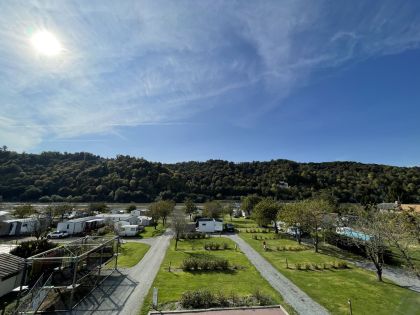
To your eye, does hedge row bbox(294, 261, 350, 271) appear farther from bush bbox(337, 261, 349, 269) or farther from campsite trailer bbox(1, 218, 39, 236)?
campsite trailer bbox(1, 218, 39, 236)

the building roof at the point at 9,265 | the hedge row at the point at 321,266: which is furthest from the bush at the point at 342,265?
the building roof at the point at 9,265

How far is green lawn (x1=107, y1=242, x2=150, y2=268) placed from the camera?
97.4ft

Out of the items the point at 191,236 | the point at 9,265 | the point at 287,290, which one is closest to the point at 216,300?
the point at 287,290

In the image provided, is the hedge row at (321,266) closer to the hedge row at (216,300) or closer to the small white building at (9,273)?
the hedge row at (216,300)

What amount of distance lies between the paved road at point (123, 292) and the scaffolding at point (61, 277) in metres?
0.87

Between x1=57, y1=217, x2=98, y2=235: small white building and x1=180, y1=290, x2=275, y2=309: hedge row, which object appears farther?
x1=57, y1=217, x2=98, y2=235: small white building

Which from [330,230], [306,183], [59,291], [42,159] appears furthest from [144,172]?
[59,291]

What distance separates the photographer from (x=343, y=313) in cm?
1725

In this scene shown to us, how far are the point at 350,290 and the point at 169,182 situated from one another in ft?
345

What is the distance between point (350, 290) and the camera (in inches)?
856

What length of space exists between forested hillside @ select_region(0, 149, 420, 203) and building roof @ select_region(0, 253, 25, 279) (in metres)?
86.6

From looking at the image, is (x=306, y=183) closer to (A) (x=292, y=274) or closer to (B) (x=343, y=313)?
(A) (x=292, y=274)

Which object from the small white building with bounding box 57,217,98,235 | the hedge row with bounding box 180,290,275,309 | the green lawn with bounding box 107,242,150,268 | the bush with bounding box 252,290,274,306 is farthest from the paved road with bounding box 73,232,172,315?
the small white building with bounding box 57,217,98,235

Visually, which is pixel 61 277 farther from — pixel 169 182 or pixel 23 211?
pixel 169 182
